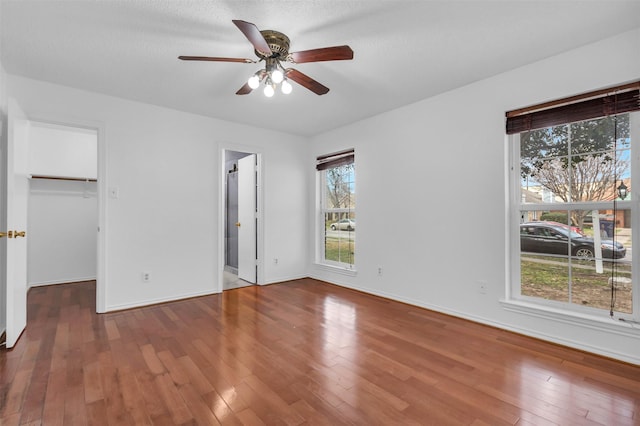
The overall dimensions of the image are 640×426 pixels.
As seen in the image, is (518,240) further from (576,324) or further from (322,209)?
(322,209)

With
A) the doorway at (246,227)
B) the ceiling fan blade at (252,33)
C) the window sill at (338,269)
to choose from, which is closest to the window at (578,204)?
the window sill at (338,269)

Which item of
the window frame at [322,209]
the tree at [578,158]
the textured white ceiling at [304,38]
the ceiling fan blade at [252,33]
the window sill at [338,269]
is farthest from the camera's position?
the window frame at [322,209]

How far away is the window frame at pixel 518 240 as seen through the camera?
2271 mm

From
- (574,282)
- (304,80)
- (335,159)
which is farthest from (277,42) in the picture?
(574,282)

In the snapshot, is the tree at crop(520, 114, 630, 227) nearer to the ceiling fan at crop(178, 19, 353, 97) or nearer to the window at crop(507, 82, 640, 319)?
the window at crop(507, 82, 640, 319)

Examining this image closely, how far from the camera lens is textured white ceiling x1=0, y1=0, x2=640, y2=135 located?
1.96 metres

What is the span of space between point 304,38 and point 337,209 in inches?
114

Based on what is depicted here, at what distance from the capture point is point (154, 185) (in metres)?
3.71

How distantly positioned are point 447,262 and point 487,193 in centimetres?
85

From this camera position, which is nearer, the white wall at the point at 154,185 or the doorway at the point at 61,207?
the white wall at the point at 154,185

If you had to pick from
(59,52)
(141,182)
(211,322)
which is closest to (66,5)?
(59,52)

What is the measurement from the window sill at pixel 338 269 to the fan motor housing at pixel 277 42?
305 centimetres

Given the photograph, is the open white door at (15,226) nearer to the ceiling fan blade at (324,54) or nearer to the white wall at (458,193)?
the ceiling fan blade at (324,54)

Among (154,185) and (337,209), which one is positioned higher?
(154,185)
